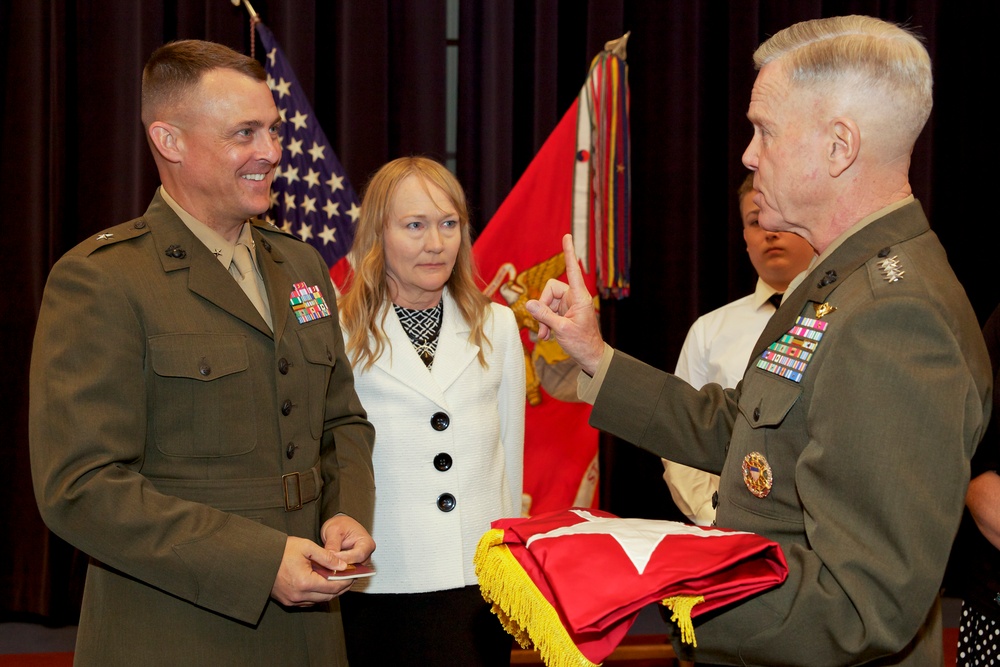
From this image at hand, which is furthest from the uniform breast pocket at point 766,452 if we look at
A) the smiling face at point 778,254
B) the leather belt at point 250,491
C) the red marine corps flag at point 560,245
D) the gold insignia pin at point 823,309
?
the red marine corps flag at point 560,245

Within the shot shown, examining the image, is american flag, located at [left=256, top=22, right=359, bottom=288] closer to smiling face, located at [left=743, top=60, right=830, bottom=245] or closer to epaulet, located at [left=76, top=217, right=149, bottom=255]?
epaulet, located at [left=76, top=217, right=149, bottom=255]

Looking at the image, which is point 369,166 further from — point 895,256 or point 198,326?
point 895,256

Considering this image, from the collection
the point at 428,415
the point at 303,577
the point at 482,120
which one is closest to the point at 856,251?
the point at 303,577

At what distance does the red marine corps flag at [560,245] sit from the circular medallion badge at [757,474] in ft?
6.26

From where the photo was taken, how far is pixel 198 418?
159 cm

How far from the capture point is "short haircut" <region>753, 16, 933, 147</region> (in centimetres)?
128

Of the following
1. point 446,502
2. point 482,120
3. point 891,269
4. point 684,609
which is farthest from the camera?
point 482,120

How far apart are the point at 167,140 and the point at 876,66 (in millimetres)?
1277

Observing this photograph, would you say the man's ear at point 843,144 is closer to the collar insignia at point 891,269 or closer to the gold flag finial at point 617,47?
the collar insignia at point 891,269

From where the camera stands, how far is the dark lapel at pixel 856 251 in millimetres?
1301

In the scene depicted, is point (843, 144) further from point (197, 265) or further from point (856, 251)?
point (197, 265)

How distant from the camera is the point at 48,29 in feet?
11.6

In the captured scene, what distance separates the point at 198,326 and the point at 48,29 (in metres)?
2.58

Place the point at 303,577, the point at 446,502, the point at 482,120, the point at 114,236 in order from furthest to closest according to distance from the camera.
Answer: the point at 482,120
the point at 446,502
the point at 114,236
the point at 303,577
